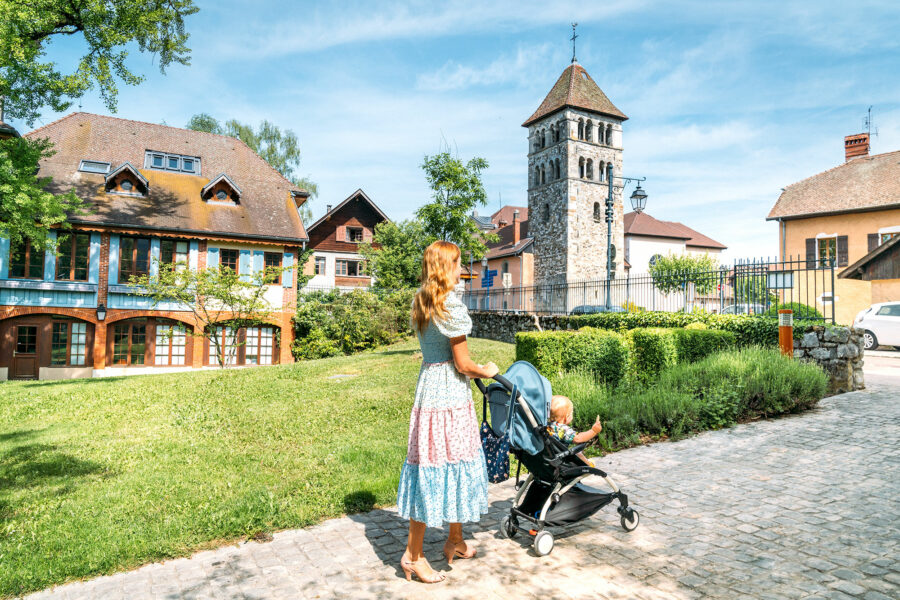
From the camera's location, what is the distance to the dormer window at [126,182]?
25.6m

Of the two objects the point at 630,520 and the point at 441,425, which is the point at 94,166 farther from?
the point at 630,520

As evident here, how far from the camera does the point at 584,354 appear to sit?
31.6 feet

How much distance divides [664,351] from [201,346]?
21950 mm

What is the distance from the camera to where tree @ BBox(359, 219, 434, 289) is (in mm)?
35594

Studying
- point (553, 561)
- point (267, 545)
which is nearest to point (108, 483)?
point (267, 545)

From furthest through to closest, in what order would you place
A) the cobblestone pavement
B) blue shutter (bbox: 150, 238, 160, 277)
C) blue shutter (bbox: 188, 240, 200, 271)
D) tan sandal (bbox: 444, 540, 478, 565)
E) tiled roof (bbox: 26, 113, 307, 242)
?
blue shutter (bbox: 188, 240, 200, 271), tiled roof (bbox: 26, 113, 307, 242), blue shutter (bbox: 150, 238, 160, 277), tan sandal (bbox: 444, 540, 478, 565), the cobblestone pavement

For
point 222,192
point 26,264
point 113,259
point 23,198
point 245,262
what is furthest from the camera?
point 222,192

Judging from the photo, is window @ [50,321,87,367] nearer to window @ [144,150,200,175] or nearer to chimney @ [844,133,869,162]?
window @ [144,150,200,175]

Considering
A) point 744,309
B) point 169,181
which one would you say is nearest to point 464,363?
point 744,309

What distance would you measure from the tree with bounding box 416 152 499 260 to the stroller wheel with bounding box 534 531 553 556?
1393cm

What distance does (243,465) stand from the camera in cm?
632

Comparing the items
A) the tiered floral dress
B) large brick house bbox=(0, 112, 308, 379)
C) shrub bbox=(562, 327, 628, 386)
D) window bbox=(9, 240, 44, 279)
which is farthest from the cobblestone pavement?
window bbox=(9, 240, 44, 279)

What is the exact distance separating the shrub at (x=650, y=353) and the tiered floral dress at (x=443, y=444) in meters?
6.83

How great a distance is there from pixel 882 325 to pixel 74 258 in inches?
1272
